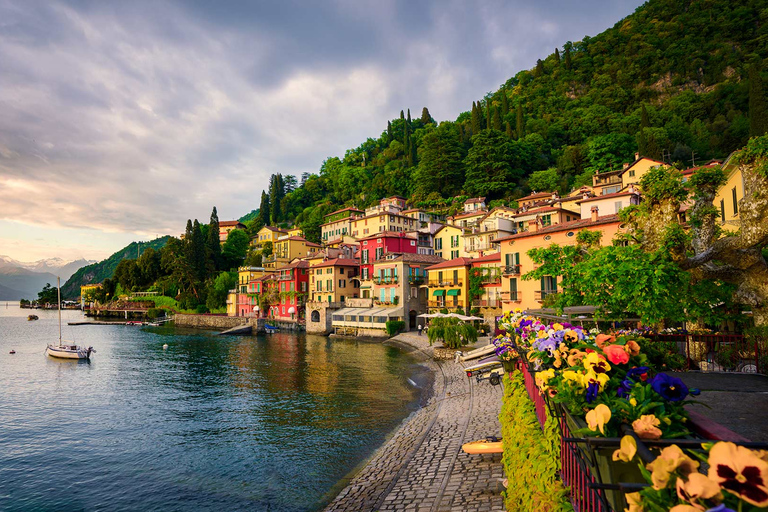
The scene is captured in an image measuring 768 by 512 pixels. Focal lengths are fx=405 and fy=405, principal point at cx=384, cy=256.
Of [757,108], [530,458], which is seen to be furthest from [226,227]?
[530,458]

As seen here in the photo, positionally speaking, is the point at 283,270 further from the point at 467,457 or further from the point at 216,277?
the point at 467,457

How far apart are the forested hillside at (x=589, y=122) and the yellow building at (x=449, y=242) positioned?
18.2 metres

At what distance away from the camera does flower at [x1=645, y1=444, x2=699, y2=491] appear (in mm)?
2070

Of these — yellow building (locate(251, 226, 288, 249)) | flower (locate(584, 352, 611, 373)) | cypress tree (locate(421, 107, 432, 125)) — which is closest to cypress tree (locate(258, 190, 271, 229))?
yellow building (locate(251, 226, 288, 249))

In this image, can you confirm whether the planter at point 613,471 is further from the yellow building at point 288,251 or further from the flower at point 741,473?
the yellow building at point 288,251

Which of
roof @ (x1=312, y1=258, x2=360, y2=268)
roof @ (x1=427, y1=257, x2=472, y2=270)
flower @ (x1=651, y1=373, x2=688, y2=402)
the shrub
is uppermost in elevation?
roof @ (x1=312, y1=258, x2=360, y2=268)

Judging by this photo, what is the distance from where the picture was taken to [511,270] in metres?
38.2

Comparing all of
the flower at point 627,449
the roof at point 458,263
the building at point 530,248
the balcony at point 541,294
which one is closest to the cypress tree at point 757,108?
the building at point 530,248

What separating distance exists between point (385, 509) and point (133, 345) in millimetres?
53771

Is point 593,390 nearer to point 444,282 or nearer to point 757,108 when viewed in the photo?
point 444,282

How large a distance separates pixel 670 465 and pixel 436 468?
10945mm

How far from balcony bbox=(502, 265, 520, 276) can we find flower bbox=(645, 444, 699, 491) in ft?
122

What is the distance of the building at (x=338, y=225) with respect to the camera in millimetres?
89188

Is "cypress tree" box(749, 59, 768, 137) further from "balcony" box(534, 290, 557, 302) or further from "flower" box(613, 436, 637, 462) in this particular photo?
"flower" box(613, 436, 637, 462)
